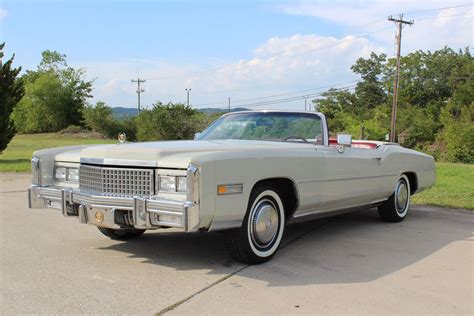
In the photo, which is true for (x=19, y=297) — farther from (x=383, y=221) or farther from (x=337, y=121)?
(x=337, y=121)

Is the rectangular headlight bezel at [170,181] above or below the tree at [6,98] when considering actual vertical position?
below

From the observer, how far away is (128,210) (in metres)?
4.48

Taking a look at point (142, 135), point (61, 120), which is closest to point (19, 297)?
point (142, 135)

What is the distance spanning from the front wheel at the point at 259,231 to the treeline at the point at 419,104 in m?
45.1

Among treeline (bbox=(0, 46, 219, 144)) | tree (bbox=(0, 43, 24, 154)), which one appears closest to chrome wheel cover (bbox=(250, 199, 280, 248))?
tree (bbox=(0, 43, 24, 154))

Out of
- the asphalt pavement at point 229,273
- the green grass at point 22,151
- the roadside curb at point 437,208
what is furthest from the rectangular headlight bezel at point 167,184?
the green grass at point 22,151

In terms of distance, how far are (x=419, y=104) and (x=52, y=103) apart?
2036 inches

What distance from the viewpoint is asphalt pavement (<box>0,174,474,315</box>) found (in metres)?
3.77

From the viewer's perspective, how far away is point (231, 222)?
177 inches

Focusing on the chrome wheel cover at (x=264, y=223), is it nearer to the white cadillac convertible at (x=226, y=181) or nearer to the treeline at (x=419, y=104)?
the white cadillac convertible at (x=226, y=181)

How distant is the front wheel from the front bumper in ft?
2.08

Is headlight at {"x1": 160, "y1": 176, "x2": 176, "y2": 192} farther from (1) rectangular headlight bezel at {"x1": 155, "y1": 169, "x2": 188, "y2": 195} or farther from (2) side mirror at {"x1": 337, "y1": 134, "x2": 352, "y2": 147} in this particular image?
(2) side mirror at {"x1": 337, "y1": 134, "x2": 352, "y2": 147}

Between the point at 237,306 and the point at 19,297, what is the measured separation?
1.68 meters

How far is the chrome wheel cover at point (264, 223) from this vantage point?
15.9ft
